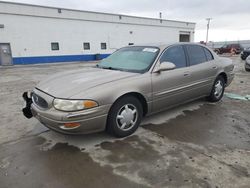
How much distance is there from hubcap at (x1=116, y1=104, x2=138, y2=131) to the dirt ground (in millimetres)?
210

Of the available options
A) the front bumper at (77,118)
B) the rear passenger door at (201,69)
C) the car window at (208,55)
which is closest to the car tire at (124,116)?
the front bumper at (77,118)

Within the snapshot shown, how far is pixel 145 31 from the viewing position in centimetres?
2845

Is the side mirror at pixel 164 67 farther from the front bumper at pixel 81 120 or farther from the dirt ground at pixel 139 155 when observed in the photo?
the front bumper at pixel 81 120

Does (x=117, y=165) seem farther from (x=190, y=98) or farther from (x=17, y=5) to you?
(x=17, y=5)

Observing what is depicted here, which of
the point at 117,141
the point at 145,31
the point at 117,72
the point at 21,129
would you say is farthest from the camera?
the point at 145,31

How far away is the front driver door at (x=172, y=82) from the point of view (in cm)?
347

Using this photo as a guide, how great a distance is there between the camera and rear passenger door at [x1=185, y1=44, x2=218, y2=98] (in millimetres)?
4156

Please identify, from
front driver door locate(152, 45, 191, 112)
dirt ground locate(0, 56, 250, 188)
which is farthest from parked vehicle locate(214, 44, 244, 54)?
front driver door locate(152, 45, 191, 112)

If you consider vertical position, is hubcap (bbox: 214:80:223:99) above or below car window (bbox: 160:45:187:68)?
below

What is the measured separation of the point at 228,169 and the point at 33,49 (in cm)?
2093

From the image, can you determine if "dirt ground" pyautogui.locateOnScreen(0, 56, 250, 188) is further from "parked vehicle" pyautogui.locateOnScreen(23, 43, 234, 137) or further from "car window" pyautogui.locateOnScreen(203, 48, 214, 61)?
"car window" pyautogui.locateOnScreen(203, 48, 214, 61)

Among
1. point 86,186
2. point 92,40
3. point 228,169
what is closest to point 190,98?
point 228,169

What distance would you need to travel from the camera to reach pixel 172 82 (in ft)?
12.0

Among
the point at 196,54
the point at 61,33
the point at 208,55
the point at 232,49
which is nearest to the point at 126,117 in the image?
the point at 196,54
